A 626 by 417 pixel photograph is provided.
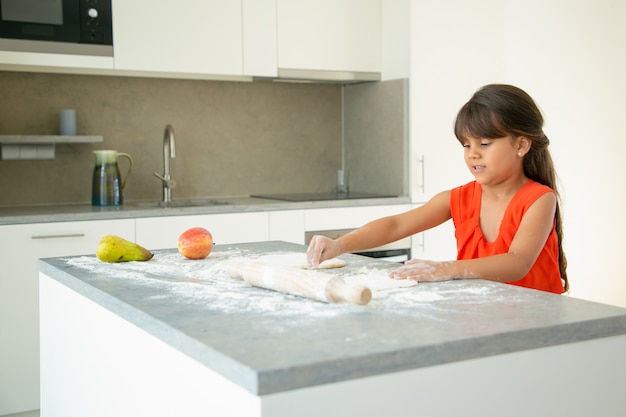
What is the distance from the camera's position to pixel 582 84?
4098 millimetres

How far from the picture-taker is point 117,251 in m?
1.96

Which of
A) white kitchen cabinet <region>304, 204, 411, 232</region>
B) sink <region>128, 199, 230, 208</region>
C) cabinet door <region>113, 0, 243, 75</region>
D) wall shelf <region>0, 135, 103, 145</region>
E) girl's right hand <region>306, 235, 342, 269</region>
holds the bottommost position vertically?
white kitchen cabinet <region>304, 204, 411, 232</region>

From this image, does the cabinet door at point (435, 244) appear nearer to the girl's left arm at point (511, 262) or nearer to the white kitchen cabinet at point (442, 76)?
the white kitchen cabinet at point (442, 76)

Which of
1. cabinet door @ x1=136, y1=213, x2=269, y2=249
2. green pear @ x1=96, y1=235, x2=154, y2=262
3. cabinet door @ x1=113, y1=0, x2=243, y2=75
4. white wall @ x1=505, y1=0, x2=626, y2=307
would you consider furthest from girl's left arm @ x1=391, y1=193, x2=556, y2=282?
white wall @ x1=505, y1=0, x2=626, y2=307

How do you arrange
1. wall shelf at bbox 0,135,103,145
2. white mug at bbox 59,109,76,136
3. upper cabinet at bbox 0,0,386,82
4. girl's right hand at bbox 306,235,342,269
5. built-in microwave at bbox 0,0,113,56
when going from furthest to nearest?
white mug at bbox 59,109,76,136
upper cabinet at bbox 0,0,386,82
wall shelf at bbox 0,135,103,145
built-in microwave at bbox 0,0,113,56
girl's right hand at bbox 306,235,342,269

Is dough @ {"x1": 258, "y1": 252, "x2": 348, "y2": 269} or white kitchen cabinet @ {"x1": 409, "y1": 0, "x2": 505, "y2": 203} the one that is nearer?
dough @ {"x1": 258, "y1": 252, "x2": 348, "y2": 269}

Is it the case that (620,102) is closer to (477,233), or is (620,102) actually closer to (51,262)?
(477,233)

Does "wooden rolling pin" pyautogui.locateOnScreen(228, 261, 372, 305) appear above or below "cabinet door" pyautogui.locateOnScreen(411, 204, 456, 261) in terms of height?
above

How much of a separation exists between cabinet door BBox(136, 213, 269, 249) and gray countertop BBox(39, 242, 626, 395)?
4.95 ft

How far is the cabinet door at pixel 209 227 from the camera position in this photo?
3279 millimetres

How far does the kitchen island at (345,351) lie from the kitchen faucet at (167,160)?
2.00 meters

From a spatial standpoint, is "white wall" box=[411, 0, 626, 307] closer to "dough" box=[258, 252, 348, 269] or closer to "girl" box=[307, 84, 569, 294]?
"girl" box=[307, 84, 569, 294]

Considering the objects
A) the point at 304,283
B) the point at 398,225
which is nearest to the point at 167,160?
the point at 398,225

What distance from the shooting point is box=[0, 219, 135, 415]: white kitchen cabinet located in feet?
9.99
